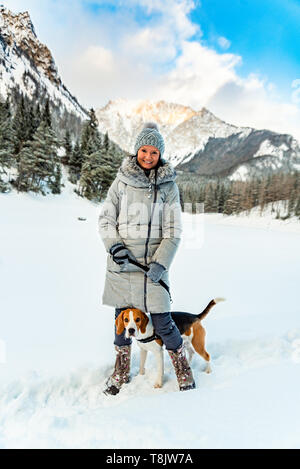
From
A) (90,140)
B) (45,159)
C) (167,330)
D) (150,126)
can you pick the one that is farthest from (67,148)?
(167,330)

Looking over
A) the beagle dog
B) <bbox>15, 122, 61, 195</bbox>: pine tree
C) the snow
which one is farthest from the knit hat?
the snow

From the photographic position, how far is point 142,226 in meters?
2.61

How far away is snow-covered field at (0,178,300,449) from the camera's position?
1569 mm

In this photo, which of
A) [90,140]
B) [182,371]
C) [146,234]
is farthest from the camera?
[90,140]

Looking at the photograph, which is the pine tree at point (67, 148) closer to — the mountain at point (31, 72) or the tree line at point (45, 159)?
the tree line at point (45, 159)

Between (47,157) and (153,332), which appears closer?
(153,332)

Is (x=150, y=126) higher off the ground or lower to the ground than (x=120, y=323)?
higher

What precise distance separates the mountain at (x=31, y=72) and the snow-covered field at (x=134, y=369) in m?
110

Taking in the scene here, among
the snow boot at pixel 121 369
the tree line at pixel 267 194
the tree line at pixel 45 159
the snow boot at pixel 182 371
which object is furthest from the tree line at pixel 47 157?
the snow boot at pixel 182 371

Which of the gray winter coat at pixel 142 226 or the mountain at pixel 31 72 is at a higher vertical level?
the mountain at pixel 31 72

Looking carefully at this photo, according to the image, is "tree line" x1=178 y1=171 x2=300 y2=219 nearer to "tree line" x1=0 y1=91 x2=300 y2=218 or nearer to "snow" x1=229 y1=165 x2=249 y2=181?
"tree line" x1=0 y1=91 x2=300 y2=218

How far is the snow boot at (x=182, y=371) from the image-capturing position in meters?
2.70

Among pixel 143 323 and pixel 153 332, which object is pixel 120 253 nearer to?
pixel 143 323

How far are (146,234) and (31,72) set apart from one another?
630 ft
